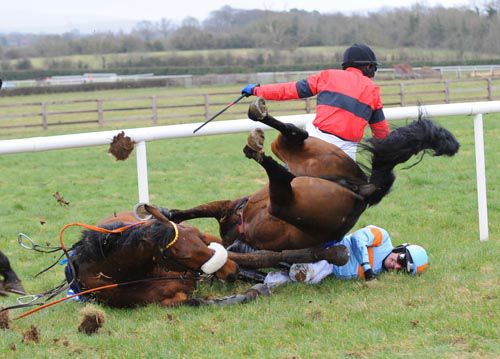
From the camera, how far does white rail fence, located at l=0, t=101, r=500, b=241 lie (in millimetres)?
5172

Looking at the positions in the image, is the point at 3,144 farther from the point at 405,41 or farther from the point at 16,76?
the point at 16,76

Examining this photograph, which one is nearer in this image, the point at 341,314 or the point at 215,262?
the point at 215,262

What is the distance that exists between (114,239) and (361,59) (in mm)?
2026

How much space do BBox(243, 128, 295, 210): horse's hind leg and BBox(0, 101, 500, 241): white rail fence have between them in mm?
1179

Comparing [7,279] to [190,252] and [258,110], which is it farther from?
[258,110]

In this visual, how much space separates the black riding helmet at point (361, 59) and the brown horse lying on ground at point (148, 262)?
1.48 metres

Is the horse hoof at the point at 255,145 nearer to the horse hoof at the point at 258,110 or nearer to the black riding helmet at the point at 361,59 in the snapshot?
the horse hoof at the point at 258,110

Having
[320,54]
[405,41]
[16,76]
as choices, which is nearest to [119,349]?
[405,41]

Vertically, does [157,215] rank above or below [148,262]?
above

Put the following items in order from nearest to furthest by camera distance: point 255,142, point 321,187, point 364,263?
point 255,142 < point 321,187 < point 364,263

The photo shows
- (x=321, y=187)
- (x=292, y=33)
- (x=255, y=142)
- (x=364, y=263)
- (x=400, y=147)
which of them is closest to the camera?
(x=255, y=142)

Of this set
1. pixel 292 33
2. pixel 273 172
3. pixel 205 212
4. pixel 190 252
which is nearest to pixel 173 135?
pixel 205 212

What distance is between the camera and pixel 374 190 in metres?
4.79

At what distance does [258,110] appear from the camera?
4.29 meters
